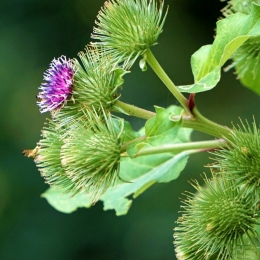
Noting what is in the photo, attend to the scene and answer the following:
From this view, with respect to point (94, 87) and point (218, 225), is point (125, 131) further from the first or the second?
point (218, 225)

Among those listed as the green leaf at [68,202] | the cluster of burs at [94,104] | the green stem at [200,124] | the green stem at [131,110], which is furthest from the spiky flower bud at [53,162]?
the green leaf at [68,202]

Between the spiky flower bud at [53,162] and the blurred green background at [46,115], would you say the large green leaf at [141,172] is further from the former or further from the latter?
the blurred green background at [46,115]

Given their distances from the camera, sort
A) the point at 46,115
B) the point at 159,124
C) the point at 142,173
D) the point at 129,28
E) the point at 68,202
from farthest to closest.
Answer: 1. the point at 46,115
2. the point at 68,202
3. the point at 142,173
4. the point at 129,28
5. the point at 159,124

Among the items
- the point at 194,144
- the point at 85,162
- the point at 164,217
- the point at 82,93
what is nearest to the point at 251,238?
the point at 194,144

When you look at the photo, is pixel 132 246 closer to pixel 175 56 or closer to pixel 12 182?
pixel 12 182

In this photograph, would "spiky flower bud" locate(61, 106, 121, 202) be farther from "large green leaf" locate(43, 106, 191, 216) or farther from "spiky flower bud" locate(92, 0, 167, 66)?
"spiky flower bud" locate(92, 0, 167, 66)

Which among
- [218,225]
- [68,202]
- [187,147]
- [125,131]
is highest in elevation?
[125,131]

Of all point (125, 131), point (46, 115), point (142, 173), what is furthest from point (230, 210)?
point (46, 115)

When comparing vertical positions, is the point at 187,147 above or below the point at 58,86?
below
